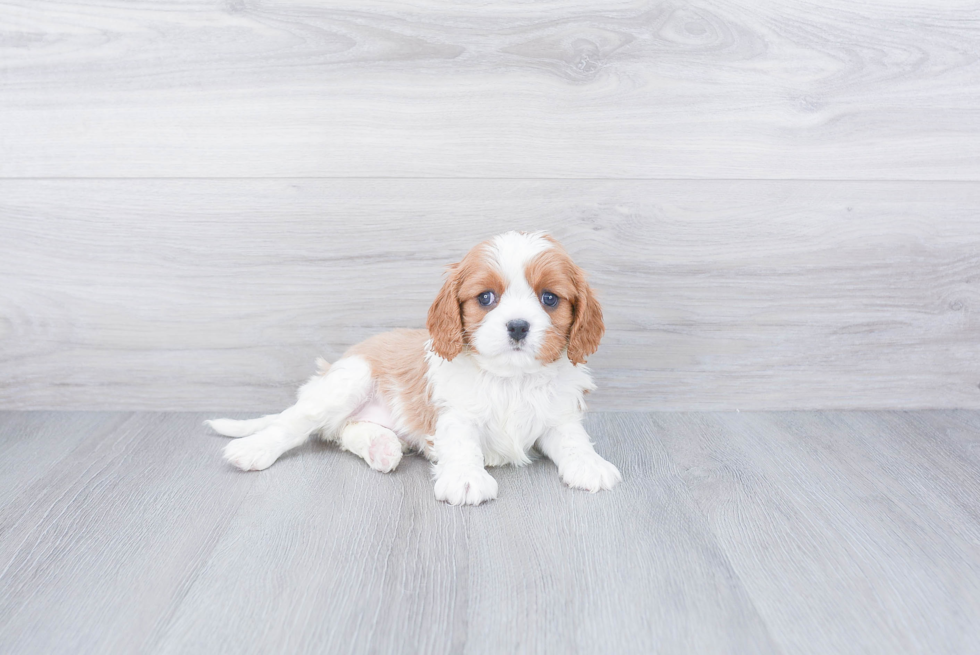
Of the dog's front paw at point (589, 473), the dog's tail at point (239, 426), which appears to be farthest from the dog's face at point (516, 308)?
the dog's tail at point (239, 426)

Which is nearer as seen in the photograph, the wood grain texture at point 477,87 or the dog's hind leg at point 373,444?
the dog's hind leg at point 373,444

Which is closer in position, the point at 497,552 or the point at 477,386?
the point at 497,552

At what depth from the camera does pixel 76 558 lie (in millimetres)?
1264

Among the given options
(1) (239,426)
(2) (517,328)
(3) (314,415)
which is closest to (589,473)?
(2) (517,328)

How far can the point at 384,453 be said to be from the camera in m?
1.62

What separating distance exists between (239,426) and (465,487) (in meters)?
0.70

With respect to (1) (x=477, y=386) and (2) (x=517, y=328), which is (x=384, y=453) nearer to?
(1) (x=477, y=386)

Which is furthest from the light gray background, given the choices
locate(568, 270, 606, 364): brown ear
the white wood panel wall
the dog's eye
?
the dog's eye

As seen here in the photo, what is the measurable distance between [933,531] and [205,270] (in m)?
1.83

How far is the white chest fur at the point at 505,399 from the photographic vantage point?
159 cm

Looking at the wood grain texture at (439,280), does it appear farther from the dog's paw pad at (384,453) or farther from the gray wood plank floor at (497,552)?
the dog's paw pad at (384,453)

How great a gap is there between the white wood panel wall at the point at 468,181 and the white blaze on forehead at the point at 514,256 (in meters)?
0.43

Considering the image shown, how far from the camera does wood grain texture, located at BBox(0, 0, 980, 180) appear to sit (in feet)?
6.04

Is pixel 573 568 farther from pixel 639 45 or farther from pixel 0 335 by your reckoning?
pixel 0 335
